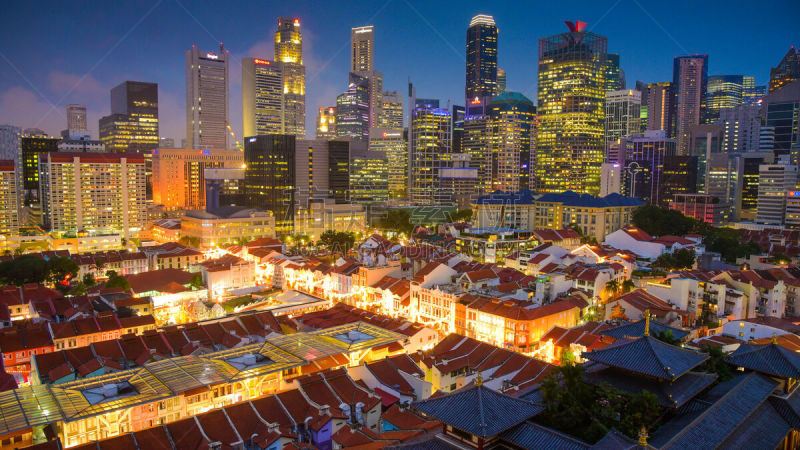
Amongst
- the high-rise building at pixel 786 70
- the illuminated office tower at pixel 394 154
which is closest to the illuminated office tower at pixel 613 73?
the high-rise building at pixel 786 70

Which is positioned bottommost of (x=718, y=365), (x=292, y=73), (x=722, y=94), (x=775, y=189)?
(x=718, y=365)

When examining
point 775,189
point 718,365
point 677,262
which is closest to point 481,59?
point 775,189

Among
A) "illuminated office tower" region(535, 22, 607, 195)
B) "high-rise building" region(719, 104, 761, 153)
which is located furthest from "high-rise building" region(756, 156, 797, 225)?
"high-rise building" region(719, 104, 761, 153)

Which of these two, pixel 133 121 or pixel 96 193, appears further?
pixel 133 121

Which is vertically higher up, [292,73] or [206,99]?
[292,73]

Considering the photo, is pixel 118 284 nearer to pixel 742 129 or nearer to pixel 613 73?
pixel 742 129

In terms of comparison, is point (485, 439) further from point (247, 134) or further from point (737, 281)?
point (247, 134)

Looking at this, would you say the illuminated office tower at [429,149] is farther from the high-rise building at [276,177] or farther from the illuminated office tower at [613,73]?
the illuminated office tower at [613,73]

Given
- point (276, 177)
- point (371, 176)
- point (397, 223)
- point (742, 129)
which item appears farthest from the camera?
point (742, 129)

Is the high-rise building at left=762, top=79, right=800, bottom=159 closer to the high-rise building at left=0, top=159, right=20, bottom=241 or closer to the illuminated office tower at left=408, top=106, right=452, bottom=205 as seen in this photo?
the illuminated office tower at left=408, top=106, right=452, bottom=205

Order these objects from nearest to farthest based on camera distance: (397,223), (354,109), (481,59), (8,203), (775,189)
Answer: (8,203) < (775,189) < (397,223) < (481,59) < (354,109)
